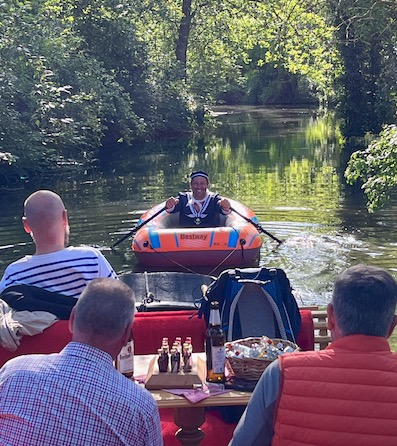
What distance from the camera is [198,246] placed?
882 cm

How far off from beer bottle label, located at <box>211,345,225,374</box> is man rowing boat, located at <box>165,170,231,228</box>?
6.75m

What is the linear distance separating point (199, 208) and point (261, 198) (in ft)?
13.6

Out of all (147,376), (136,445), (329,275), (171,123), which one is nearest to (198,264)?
(329,275)

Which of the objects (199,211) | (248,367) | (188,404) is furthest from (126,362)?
(199,211)

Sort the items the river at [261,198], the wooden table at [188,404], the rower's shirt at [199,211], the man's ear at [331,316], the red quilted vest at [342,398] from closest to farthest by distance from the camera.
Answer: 1. the red quilted vest at [342,398]
2. the man's ear at [331,316]
3. the wooden table at [188,404]
4. the river at [261,198]
5. the rower's shirt at [199,211]

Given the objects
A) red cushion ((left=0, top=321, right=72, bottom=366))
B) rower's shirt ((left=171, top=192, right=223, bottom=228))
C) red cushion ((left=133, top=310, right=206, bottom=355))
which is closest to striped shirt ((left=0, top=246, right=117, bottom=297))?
red cushion ((left=0, top=321, right=72, bottom=366))

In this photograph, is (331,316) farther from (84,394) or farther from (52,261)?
(52,261)

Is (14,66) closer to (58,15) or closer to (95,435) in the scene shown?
(58,15)

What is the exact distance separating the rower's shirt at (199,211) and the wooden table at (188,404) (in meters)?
6.54

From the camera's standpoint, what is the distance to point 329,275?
341 inches

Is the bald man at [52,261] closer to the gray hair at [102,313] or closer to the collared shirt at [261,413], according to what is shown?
the gray hair at [102,313]

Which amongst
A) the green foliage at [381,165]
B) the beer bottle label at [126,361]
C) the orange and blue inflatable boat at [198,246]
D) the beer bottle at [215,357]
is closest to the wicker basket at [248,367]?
the beer bottle at [215,357]

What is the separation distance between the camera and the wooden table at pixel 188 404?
289 centimetres

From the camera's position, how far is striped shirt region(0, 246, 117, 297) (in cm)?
349
